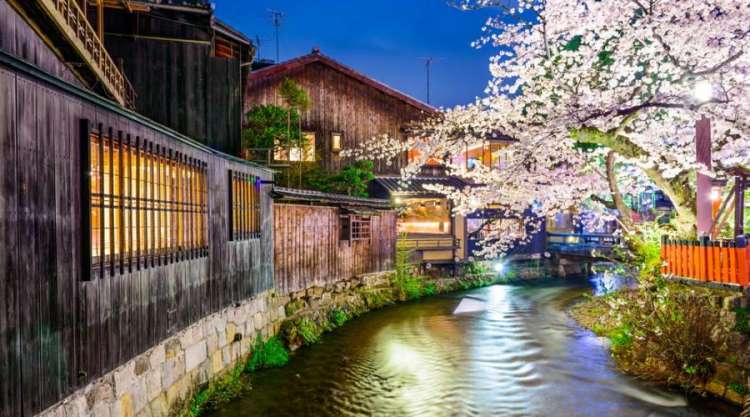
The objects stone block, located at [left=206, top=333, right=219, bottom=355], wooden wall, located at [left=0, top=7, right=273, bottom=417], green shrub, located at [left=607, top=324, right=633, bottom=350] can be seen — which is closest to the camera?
wooden wall, located at [left=0, top=7, right=273, bottom=417]

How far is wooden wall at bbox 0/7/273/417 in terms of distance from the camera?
509 centimetres

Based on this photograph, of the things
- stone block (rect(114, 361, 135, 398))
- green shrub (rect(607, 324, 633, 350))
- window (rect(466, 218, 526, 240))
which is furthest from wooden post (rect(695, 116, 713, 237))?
window (rect(466, 218, 526, 240))

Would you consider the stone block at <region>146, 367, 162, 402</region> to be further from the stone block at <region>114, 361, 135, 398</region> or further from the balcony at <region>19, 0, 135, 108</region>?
the balcony at <region>19, 0, 135, 108</region>

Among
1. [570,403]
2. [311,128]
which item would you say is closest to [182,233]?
[570,403]

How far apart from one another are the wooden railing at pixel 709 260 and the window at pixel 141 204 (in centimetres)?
1212

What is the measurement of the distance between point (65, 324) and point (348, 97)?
2504cm

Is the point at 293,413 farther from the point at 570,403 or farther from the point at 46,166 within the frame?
the point at 46,166

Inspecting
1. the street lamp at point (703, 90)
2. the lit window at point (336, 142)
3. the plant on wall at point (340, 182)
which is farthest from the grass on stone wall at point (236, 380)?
the lit window at point (336, 142)

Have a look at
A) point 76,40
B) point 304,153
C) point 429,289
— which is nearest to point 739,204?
point 429,289

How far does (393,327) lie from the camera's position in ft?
62.0

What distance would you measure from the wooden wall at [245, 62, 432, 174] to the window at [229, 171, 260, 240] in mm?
13808

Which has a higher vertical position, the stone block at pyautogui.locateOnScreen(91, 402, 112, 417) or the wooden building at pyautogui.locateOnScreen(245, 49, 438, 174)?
the wooden building at pyautogui.locateOnScreen(245, 49, 438, 174)

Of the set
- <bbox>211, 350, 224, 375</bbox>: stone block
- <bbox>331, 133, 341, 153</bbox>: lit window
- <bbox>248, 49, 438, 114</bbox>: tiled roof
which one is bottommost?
<bbox>211, 350, 224, 375</bbox>: stone block

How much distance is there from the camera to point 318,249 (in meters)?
18.7
